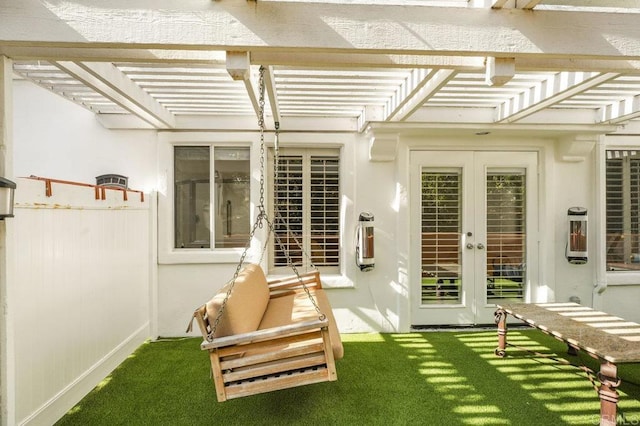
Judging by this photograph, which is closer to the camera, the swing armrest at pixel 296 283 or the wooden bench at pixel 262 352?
the wooden bench at pixel 262 352

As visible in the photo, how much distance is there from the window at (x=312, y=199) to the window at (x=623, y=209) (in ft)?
11.8

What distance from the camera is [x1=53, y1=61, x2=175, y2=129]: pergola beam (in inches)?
101

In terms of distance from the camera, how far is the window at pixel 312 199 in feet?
15.3

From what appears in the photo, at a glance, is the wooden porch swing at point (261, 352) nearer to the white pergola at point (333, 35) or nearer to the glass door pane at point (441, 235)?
the white pergola at point (333, 35)

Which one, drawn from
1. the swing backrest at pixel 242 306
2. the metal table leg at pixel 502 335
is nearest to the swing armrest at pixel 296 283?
the swing backrest at pixel 242 306

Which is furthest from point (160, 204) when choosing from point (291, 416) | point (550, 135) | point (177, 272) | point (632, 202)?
point (632, 202)

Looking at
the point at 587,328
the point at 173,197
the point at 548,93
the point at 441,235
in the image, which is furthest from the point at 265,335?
the point at 441,235

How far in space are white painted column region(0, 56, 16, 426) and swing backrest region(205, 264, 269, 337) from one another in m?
1.10

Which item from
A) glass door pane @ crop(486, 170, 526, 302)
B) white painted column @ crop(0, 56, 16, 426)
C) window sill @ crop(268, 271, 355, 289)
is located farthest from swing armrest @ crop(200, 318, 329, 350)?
glass door pane @ crop(486, 170, 526, 302)

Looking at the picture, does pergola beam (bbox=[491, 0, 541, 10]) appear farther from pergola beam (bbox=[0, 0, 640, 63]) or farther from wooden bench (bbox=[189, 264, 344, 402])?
wooden bench (bbox=[189, 264, 344, 402])

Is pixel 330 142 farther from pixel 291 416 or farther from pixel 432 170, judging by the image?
pixel 291 416

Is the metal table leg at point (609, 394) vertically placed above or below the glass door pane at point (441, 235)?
below

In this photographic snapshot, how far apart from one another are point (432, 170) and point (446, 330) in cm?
203

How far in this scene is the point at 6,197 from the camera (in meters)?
1.88
